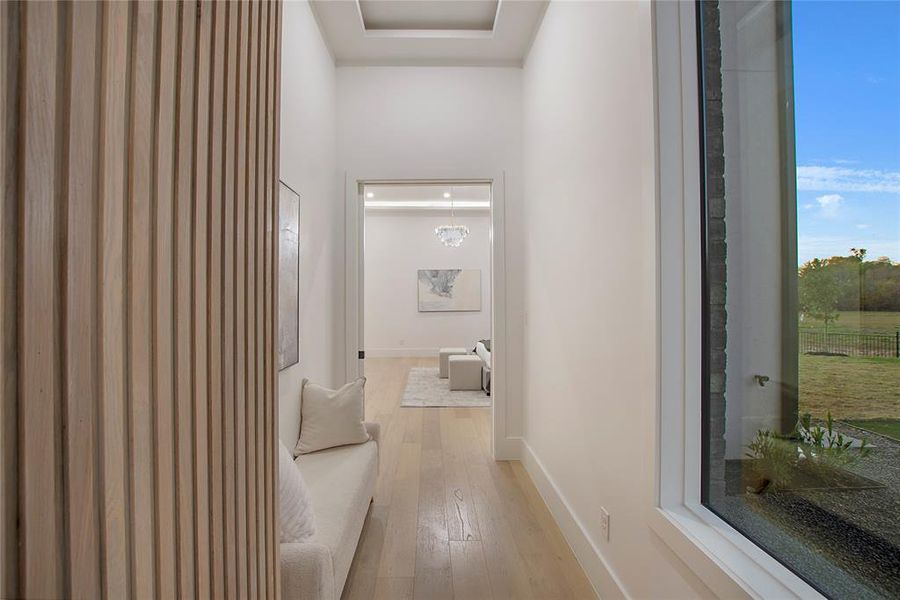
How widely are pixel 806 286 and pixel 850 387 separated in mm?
248

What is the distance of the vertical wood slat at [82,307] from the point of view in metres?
0.57

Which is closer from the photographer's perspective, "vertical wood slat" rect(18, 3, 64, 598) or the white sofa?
"vertical wood slat" rect(18, 3, 64, 598)

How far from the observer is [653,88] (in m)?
1.56

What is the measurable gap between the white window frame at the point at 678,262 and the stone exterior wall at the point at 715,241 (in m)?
0.03

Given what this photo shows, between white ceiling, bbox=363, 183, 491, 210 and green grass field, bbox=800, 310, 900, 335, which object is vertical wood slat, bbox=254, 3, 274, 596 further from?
white ceiling, bbox=363, 183, 491, 210

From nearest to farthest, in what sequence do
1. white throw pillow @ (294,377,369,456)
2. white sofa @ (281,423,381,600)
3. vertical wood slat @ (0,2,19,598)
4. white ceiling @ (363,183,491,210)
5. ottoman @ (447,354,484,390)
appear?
1. vertical wood slat @ (0,2,19,598)
2. white sofa @ (281,423,381,600)
3. white throw pillow @ (294,377,369,456)
4. ottoman @ (447,354,484,390)
5. white ceiling @ (363,183,491,210)

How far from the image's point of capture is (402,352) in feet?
31.6

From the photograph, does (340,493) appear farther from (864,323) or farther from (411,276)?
(411,276)

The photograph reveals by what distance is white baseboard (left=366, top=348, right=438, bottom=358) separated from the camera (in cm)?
959

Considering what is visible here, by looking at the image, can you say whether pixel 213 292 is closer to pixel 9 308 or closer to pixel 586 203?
pixel 9 308

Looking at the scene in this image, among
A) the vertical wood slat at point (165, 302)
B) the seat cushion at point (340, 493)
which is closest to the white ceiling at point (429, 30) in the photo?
the vertical wood slat at point (165, 302)

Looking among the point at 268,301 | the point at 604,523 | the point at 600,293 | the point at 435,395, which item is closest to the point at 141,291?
the point at 268,301

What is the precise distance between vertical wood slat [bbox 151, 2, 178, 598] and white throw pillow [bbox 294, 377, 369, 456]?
1.94 m

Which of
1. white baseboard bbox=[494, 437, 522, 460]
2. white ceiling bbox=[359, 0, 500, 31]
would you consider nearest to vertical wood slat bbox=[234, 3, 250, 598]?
white ceiling bbox=[359, 0, 500, 31]
